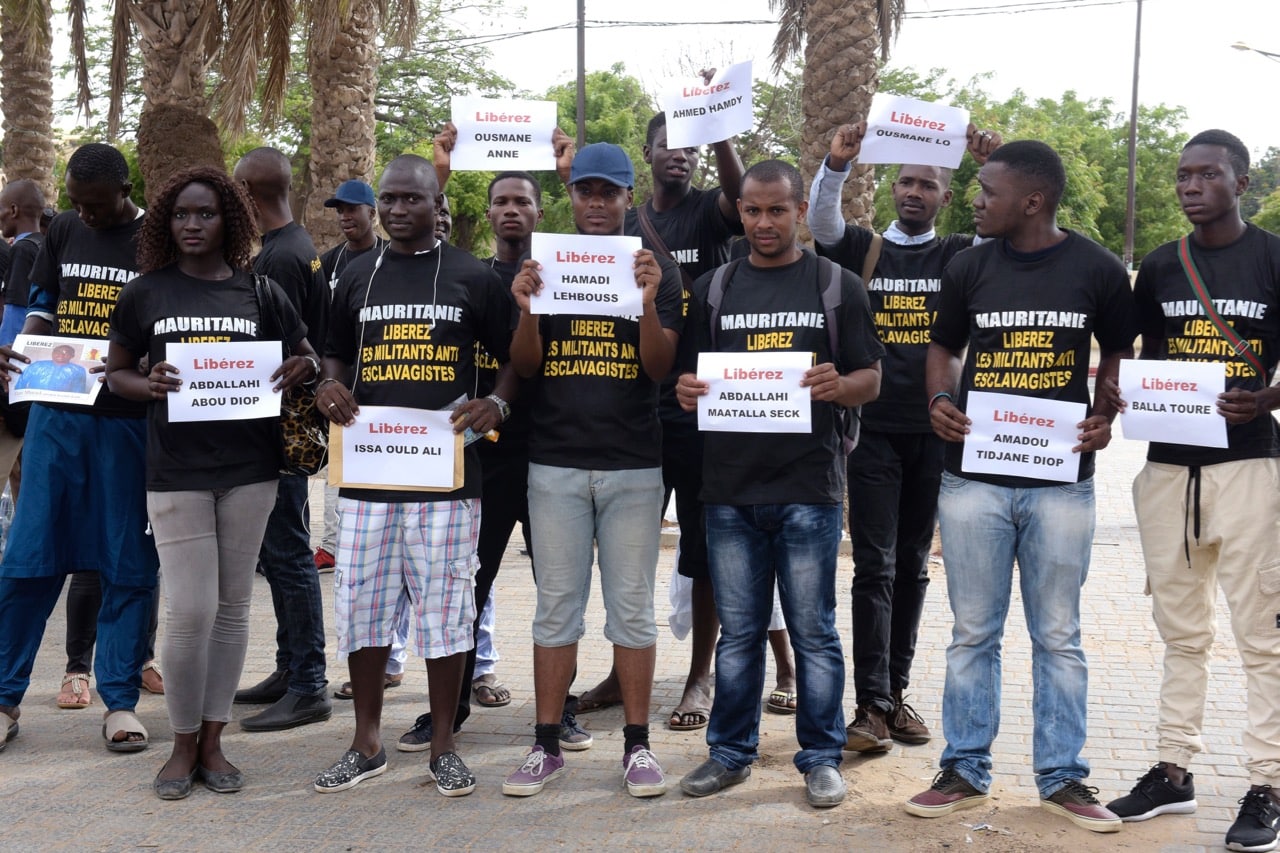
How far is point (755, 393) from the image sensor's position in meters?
4.74

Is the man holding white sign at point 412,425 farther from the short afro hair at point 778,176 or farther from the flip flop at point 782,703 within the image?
the flip flop at point 782,703

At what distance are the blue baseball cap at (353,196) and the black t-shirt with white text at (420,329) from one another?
174cm

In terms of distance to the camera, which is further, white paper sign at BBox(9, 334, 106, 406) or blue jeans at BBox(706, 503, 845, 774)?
white paper sign at BBox(9, 334, 106, 406)

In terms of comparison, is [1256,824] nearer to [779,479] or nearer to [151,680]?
[779,479]

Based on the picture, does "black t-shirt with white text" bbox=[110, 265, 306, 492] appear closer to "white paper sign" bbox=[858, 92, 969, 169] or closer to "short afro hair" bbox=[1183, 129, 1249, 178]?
"white paper sign" bbox=[858, 92, 969, 169]

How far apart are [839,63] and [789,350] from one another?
24.0 ft

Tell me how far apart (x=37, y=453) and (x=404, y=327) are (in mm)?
1860

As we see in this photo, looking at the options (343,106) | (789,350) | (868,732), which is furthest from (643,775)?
(343,106)

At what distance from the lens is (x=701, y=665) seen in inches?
236

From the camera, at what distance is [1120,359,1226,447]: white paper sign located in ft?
14.6

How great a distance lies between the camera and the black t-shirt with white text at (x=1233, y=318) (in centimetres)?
450

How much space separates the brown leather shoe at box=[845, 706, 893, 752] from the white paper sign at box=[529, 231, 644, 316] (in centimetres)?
196

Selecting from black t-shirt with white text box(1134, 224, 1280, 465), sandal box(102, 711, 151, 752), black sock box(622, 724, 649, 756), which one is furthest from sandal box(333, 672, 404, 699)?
black t-shirt with white text box(1134, 224, 1280, 465)

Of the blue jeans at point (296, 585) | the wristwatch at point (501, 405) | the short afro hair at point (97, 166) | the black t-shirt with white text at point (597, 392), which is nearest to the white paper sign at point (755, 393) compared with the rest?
the black t-shirt with white text at point (597, 392)
